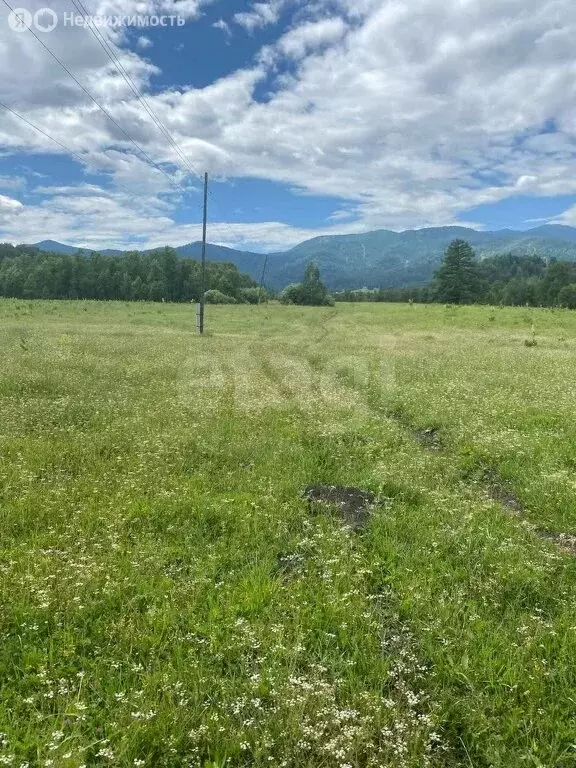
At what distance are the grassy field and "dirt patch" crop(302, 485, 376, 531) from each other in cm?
27

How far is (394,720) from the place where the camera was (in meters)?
4.68

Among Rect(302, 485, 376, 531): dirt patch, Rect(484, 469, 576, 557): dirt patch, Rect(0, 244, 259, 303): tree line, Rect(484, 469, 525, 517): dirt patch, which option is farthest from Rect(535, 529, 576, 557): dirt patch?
Rect(0, 244, 259, 303): tree line

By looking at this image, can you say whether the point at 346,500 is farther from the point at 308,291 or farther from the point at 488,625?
the point at 308,291

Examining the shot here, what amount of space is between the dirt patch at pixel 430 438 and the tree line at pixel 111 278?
328 ft

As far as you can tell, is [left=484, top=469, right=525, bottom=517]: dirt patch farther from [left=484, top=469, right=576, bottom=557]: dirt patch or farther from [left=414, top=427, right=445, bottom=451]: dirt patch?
[left=414, top=427, right=445, bottom=451]: dirt patch

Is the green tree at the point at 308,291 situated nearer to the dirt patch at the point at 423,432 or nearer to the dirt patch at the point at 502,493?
the dirt patch at the point at 423,432

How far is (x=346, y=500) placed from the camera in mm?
9664

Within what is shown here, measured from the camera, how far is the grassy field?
15.0 feet

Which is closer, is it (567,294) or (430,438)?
(430,438)

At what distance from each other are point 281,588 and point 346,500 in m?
3.31

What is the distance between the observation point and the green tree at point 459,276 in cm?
12438

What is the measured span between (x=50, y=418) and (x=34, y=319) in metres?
40.9

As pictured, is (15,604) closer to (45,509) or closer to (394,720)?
(45,509)

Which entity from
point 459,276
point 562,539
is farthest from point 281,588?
point 459,276
